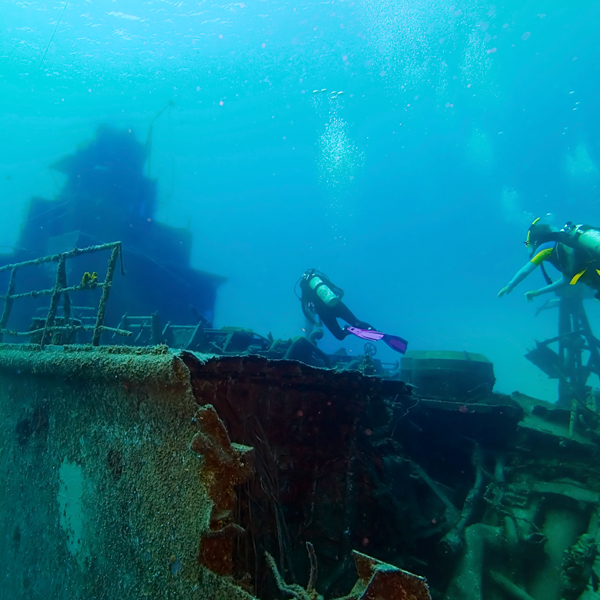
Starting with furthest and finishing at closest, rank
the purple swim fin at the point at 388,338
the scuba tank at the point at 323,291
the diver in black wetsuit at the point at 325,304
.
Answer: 1. the scuba tank at the point at 323,291
2. the diver in black wetsuit at the point at 325,304
3. the purple swim fin at the point at 388,338

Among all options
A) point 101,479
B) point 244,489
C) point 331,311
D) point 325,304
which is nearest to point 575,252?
point 331,311

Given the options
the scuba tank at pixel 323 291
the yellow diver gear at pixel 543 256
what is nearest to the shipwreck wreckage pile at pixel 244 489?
the yellow diver gear at pixel 543 256

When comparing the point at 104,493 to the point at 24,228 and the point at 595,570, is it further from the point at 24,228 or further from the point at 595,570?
the point at 24,228

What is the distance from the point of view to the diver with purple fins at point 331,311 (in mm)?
8484

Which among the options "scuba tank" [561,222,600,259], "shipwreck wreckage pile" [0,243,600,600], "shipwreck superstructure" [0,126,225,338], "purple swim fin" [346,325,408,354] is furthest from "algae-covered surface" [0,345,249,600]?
"shipwreck superstructure" [0,126,225,338]

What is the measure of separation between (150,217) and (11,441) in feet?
65.4

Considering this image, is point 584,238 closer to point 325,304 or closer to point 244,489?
point 325,304

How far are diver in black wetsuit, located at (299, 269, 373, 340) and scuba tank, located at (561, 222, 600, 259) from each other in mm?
4580

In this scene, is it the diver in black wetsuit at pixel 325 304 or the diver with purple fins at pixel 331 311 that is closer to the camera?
the diver with purple fins at pixel 331 311

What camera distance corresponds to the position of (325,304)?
34.3ft

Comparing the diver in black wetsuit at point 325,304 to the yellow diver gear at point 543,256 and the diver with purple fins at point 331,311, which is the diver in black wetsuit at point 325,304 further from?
the yellow diver gear at point 543,256

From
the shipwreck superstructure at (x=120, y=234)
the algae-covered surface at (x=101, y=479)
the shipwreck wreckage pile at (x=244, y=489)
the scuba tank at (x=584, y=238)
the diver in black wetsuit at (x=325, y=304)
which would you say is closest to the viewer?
the shipwreck wreckage pile at (x=244, y=489)

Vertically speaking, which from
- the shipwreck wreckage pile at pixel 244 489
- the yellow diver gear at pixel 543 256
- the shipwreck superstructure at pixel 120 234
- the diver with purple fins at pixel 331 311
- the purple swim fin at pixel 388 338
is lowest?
the shipwreck wreckage pile at pixel 244 489

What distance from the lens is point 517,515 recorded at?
14.9 ft
